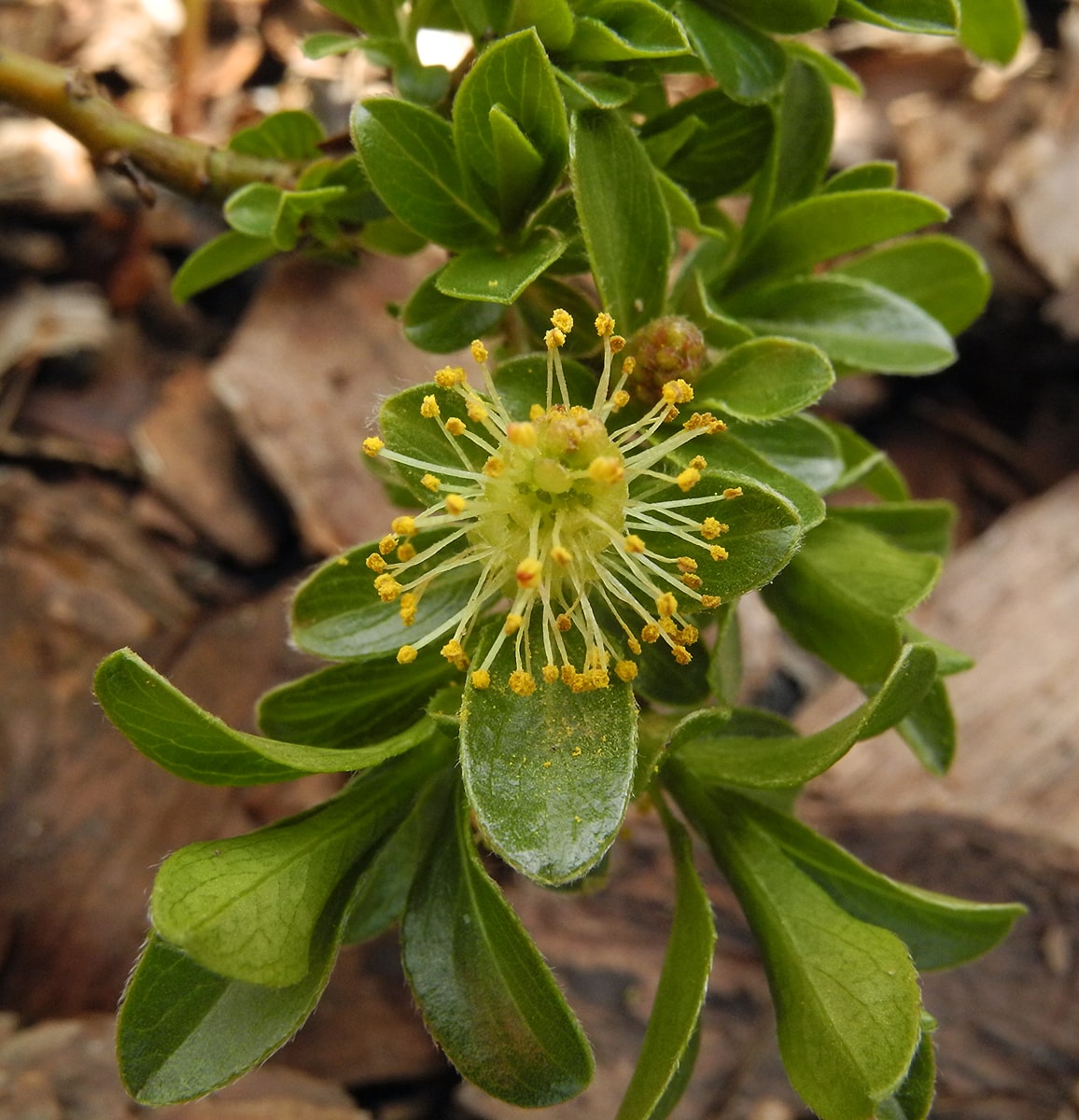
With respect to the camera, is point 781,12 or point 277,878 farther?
point 781,12

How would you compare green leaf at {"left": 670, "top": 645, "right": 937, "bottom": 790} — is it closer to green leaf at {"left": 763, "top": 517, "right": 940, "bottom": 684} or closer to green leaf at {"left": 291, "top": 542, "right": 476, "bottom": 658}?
green leaf at {"left": 763, "top": 517, "right": 940, "bottom": 684}

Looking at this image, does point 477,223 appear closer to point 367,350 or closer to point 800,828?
point 800,828

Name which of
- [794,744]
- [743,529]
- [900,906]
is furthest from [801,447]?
[900,906]

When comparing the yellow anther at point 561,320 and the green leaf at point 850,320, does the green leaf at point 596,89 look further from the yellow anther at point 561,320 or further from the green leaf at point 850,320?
the green leaf at point 850,320

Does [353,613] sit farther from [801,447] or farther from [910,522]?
[910,522]

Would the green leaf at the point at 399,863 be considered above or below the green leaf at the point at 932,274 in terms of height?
below

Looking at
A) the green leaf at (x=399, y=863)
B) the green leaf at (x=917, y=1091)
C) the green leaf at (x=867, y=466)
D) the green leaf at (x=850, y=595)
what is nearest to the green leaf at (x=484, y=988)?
the green leaf at (x=399, y=863)
